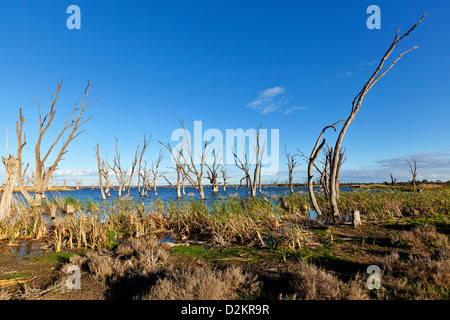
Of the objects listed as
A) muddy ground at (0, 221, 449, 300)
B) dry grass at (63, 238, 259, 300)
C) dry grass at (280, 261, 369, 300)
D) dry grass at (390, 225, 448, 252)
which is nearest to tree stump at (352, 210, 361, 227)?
muddy ground at (0, 221, 449, 300)

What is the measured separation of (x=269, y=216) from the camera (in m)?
8.98

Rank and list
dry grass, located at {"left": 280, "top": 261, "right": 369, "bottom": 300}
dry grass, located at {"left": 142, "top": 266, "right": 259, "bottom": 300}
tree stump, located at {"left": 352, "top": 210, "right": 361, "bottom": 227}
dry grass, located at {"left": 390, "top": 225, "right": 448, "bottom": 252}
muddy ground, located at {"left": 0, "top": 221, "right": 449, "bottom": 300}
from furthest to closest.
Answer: tree stump, located at {"left": 352, "top": 210, "right": 361, "bottom": 227} → dry grass, located at {"left": 390, "top": 225, "right": 448, "bottom": 252} → muddy ground, located at {"left": 0, "top": 221, "right": 449, "bottom": 300} → dry grass, located at {"left": 142, "top": 266, "right": 259, "bottom": 300} → dry grass, located at {"left": 280, "top": 261, "right": 369, "bottom": 300}

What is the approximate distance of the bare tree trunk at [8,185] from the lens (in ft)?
30.3

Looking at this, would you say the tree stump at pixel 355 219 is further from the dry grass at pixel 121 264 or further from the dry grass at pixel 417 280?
the dry grass at pixel 121 264

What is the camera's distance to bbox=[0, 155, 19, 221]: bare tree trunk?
925cm

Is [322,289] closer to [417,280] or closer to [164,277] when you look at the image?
[417,280]

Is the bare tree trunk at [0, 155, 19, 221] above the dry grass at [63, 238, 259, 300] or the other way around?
above

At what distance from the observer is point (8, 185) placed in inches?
369

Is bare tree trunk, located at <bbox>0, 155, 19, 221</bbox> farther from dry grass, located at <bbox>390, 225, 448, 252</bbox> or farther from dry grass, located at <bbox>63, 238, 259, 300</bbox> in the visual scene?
dry grass, located at <bbox>390, 225, 448, 252</bbox>

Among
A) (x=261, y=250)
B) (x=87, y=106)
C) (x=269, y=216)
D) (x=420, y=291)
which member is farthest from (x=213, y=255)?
(x=87, y=106)

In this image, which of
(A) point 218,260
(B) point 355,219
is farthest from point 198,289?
(B) point 355,219


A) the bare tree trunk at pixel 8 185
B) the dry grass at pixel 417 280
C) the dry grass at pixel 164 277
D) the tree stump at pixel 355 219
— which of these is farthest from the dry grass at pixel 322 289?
the bare tree trunk at pixel 8 185

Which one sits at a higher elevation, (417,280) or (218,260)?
(417,280)
